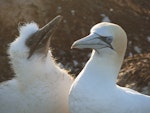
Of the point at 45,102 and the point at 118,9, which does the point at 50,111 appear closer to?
the point at 45,102

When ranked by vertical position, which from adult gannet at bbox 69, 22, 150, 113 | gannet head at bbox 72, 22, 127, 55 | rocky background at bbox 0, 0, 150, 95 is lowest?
rocky background at bbox 0, 0, 150, 95

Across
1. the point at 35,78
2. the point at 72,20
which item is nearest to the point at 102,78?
the point at 35,78

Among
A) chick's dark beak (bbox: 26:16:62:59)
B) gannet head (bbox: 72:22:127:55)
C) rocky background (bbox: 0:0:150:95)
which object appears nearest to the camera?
gannet head (bbox: 72:22:127:55)

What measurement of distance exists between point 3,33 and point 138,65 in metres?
3.07

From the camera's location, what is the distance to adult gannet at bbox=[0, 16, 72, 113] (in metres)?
6.90

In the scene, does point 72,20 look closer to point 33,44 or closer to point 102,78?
point 33,44

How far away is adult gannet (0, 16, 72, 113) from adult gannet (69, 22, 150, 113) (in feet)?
2.13

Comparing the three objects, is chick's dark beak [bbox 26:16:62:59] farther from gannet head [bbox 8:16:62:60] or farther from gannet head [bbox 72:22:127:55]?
gannet head [bbox 72:22:127:55]

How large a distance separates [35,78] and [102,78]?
0.92 m

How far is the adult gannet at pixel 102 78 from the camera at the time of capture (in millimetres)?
6172

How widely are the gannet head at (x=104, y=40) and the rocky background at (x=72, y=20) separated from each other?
11.8 feet

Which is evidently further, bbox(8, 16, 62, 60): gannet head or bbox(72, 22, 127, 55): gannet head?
bbox(8, 16, 62, 60): gannet head

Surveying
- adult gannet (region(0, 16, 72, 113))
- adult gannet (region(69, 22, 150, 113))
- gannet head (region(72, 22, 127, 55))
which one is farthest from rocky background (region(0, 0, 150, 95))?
gannet head (region(72, 22, 127, 55))

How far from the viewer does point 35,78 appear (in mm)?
6906
